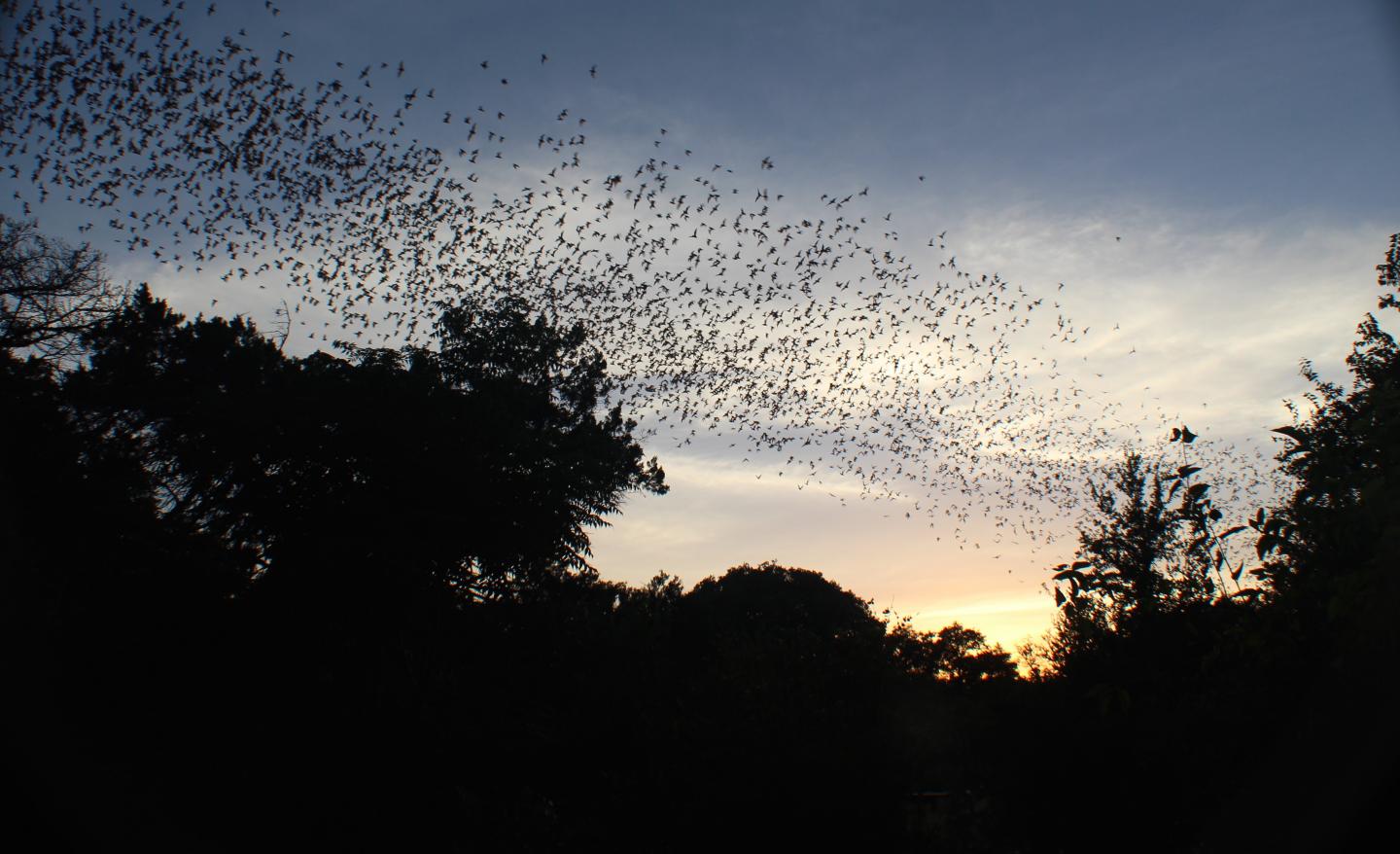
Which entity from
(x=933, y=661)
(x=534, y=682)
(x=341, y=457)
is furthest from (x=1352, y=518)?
(x=341, y=457)

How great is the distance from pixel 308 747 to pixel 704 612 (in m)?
40.5

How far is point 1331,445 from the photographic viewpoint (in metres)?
4.62

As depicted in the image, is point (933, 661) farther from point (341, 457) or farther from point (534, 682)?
point (341, 457)

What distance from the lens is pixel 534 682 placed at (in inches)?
677

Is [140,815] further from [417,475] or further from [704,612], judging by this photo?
[704,612]

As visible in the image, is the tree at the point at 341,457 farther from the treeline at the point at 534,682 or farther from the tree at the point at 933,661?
the tree at the point at 933,661

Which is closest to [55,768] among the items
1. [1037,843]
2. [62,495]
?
[62,495]

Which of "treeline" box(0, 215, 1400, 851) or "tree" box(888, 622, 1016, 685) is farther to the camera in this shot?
"tree" box(888, 622, 1016, 685)

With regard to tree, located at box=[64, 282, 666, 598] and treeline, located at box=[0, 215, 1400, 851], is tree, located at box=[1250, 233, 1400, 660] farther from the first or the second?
tree, located at box=[64, 282, 666, 598]

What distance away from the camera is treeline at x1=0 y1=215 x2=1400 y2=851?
18.1ft

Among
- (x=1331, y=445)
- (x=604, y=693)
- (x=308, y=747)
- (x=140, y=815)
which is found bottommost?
(x=140, y=815)

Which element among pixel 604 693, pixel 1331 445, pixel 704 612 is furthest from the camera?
pixel 704 612

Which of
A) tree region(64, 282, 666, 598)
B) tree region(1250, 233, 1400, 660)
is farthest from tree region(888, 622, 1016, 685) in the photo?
tree region(64, 282, 666, 598)

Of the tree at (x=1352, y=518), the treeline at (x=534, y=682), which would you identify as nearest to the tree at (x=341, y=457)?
the treeline at (x=534, y=682)
